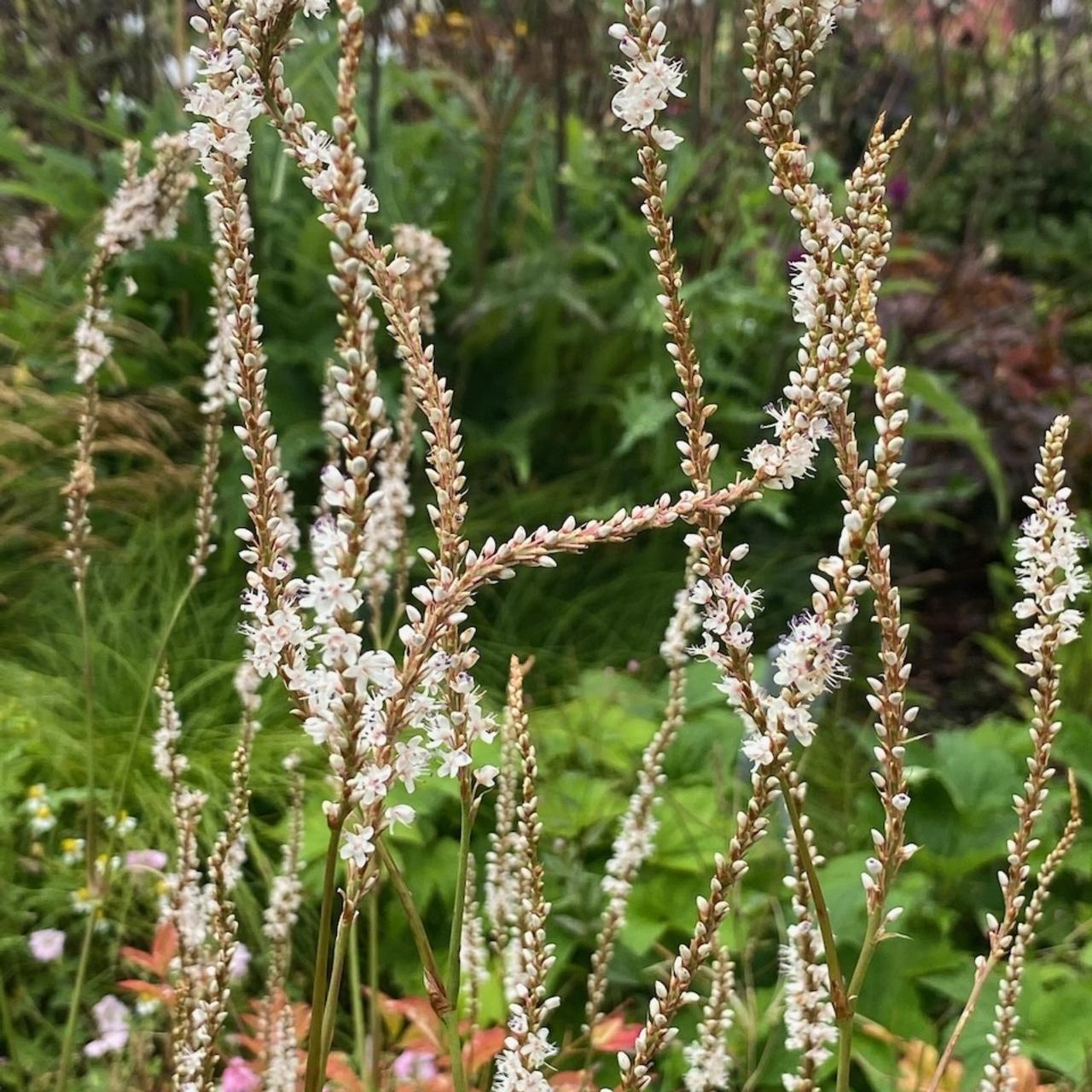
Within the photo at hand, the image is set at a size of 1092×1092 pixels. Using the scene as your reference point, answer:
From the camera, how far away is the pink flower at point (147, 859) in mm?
1676

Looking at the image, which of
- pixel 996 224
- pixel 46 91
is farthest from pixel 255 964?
pixel 996 224

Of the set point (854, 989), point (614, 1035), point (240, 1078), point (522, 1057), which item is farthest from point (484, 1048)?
point (854, 989)

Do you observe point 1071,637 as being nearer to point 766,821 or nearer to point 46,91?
point 766,821

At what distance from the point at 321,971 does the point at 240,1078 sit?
0.85 meters

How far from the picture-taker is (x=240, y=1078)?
132cm

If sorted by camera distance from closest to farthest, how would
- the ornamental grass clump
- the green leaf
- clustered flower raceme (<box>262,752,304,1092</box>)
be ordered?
the ornamental grass clump < clustered flower raceme (<box>262,752,304,1092</box>) < the green leaf

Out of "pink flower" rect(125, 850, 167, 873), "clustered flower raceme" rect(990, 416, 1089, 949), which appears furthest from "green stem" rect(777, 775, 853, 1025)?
"pink flower" rect(125, 850, 167, 873)

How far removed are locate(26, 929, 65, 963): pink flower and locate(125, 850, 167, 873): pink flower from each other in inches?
Result: 5.4

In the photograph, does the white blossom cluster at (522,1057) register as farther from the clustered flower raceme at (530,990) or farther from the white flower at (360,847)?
the white flower at (360,847)

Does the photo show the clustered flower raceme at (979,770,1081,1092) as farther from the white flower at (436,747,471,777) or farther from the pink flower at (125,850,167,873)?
the pink flower at (125,850,167,873)

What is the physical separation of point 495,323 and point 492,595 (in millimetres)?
806

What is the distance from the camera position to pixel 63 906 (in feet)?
5.85

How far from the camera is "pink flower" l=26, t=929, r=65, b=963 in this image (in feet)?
5.29

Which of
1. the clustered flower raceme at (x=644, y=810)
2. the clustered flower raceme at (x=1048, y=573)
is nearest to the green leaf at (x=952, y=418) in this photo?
the clustered flower raceme at (x=644, y=810)
